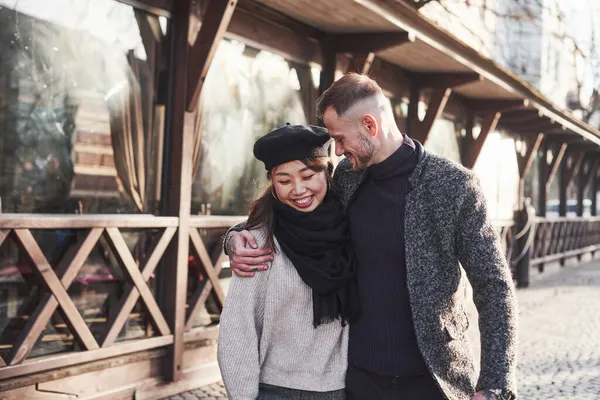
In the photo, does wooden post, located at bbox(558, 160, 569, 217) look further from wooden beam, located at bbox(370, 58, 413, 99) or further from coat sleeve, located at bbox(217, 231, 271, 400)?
coat sleeve, located at bbox(217, 231, 271, 400)

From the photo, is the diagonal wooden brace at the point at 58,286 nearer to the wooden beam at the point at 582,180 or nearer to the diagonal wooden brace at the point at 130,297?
the diagonal wooden brace at the point at 130,297

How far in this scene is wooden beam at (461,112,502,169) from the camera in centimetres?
1296

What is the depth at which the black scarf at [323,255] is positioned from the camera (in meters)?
2.68

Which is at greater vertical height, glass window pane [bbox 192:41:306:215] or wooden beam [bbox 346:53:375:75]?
wooden beam [bbox 346:53:375:75]

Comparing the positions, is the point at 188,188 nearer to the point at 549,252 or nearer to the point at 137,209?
the point at 137,209

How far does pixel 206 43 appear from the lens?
660 cm

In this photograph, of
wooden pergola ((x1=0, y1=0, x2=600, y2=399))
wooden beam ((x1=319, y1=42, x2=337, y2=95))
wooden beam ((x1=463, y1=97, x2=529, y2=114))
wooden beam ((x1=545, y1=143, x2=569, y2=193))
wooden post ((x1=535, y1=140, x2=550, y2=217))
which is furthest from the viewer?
wooden post ((x1=535, y1=140, x2=550, y2=217))

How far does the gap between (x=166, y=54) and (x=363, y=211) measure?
4341 mm

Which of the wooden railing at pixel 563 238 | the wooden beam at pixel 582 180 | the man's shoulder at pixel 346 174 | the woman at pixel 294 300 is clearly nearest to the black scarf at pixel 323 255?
the woman at pixel 294 300

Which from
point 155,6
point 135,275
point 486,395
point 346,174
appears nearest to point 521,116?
point 155,6

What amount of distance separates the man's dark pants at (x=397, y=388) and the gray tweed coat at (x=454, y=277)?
0.24 feet

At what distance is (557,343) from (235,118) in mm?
4690

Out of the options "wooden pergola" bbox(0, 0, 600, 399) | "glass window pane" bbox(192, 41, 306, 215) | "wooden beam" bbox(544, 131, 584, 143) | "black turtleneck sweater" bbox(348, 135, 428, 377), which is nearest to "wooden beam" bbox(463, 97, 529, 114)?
"wooden pergola" bbox(0, 0, 600, 399)

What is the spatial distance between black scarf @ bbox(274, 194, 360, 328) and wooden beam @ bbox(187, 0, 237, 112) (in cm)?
392
